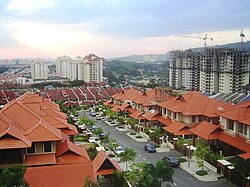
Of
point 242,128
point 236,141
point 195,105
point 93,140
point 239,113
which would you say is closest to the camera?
point 236,141

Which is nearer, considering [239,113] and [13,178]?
[13,178]

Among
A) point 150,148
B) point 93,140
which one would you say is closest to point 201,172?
point 150,148

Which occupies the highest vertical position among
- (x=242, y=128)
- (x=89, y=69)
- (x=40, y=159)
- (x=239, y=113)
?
(x=89, y=69)

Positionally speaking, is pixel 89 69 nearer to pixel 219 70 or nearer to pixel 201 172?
pixel 219 70

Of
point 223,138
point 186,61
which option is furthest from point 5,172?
point 186,61

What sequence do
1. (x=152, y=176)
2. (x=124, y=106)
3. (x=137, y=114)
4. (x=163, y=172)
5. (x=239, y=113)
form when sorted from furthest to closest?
(x=124, y=106) → (x=137, y=114) → (x=239, y=113) → (x=163, y=172) → (x=152, y=176)

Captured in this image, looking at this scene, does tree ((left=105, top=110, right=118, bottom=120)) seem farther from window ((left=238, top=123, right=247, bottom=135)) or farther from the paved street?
window ((left=238, top=123, right=247, bottom=135))

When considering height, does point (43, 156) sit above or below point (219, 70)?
below
